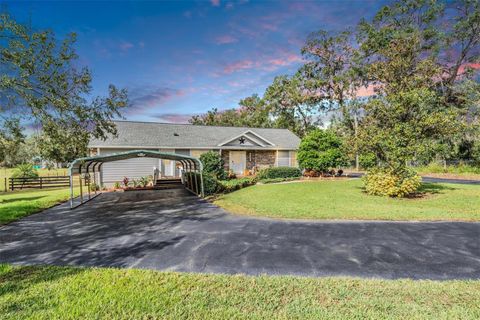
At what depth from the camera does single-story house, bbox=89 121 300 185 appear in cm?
2191

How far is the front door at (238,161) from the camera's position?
2767 centimetres

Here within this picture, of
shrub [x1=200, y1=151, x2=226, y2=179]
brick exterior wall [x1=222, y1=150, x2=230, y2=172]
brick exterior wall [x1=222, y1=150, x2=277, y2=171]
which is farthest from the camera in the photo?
brick exterior wall [x1=222, y1=150, x2=277, y2=171]

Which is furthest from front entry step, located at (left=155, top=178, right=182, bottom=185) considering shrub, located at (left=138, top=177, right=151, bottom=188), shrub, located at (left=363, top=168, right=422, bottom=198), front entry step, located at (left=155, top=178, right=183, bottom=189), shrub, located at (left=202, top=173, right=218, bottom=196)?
shrub, located at (left=363, top=168, right=422, bottom=198)

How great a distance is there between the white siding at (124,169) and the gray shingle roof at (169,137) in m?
1.32

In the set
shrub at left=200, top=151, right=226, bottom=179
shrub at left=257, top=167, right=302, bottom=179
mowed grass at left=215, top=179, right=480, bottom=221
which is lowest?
mowed grass at left=215, top=179, right=480, bottom=221

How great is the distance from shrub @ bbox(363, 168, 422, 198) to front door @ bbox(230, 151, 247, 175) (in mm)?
14585

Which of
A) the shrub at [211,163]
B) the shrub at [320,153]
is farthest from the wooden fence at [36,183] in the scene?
the shrub at [320,153]

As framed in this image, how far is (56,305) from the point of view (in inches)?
167

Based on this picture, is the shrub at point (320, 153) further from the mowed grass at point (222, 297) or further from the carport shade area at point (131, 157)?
the mowed grass at point (222, 297)

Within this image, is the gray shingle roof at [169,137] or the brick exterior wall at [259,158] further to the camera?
the brick exterior wall at [259,158]

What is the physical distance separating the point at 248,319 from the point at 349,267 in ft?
9.90

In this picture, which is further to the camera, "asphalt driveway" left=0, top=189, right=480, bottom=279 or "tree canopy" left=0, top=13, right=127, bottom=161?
"tree canopy" left=0, top=13, right=127, bottom=161

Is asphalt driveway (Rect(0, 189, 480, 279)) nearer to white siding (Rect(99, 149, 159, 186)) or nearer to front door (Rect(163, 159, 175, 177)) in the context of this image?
white siding (Rect(99, 149, 159, 186))

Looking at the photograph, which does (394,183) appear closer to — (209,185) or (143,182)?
(209,185)
